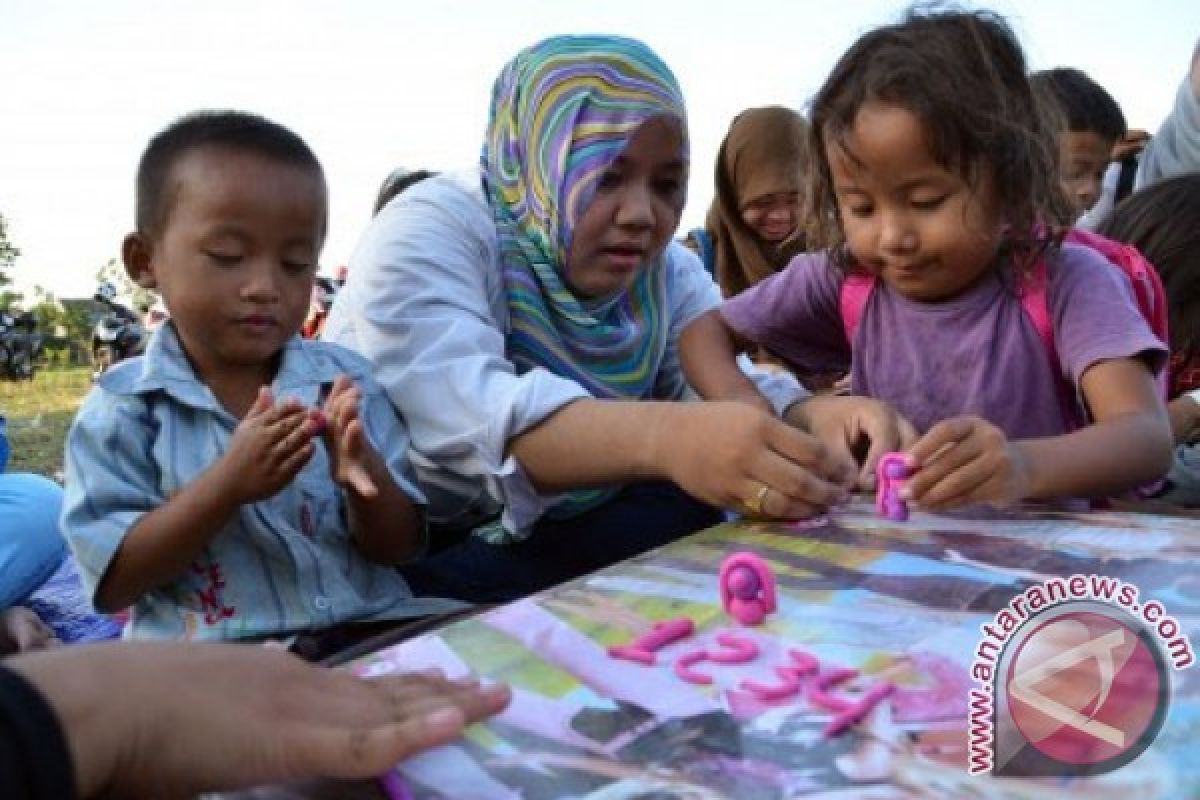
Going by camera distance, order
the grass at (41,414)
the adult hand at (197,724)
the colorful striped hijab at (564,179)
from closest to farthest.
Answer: the adult hand at (197,724) < the colorful striped hijab at (564,179) < the grass at (41,414)

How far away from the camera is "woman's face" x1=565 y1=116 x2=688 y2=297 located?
1.63 metres

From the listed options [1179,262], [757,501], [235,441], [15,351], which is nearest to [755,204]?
[1179,262]

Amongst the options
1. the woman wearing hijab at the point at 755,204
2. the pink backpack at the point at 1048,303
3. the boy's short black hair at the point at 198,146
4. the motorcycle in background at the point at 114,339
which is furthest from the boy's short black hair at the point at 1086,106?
the motorcycle in background at the point at 114,339

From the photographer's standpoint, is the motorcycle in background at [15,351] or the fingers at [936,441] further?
the motorcycle in background at [15,351]

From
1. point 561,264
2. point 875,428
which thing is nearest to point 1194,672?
point 875,428

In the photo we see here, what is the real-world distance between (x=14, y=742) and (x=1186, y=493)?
1885 mm

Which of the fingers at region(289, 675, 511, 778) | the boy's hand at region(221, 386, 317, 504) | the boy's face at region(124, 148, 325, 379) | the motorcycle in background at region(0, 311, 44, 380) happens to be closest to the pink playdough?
the fingers at region(289, 675, 511, 778)

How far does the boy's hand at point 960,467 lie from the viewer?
1155mm

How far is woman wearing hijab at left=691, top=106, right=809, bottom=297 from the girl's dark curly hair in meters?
2.21

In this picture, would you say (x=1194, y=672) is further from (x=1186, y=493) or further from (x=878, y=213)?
(x=1186, y=493)

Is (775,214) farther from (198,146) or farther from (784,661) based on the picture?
(784,661)

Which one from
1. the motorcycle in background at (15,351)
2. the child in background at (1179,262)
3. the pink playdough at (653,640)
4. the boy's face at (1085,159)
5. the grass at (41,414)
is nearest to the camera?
the pink playdough at (653,640)

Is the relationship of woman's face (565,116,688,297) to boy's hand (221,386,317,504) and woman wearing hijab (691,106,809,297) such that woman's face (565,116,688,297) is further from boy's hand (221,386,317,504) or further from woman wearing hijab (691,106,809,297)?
woman wearing hijab (691,106,809,297)

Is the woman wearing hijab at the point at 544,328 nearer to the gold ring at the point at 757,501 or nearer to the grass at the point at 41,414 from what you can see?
the gold ring at the point at 757,501
